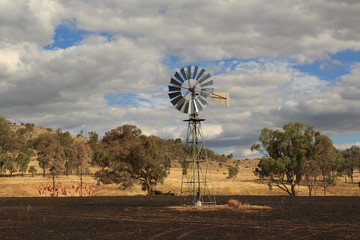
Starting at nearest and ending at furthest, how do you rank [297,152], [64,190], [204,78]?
[204,78]
[297,152]
[64,190]

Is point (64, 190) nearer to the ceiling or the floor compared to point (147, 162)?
nearer to the floor

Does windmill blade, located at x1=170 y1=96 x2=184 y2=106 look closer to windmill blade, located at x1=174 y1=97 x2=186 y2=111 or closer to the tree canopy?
windmill blade, located at x1=174 y1=97 x2=186 y2=111

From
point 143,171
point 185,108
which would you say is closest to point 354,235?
point 185,108

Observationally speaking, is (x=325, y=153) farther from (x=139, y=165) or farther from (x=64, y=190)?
(x=64, y=190)

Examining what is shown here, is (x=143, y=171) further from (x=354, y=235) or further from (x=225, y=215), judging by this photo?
(x=354, y=235)

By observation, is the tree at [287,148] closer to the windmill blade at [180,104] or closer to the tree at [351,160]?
the windmill blade at [180,104]

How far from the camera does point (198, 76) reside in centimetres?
3272

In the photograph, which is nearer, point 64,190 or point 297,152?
point 297,152

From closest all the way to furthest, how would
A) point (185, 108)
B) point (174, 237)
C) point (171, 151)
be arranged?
point (174, 237)
point (185, 108)
point (171, 151)

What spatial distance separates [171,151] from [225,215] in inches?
4843

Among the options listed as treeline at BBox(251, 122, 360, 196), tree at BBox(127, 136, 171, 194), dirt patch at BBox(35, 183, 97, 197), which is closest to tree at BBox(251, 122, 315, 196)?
treeline at BBox(251, 122, 360, 196)

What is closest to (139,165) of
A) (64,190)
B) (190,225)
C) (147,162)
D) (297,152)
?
(147,162)

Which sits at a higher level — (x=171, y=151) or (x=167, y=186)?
(x=171, y=151)

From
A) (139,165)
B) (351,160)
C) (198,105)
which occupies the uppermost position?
(198,105)
